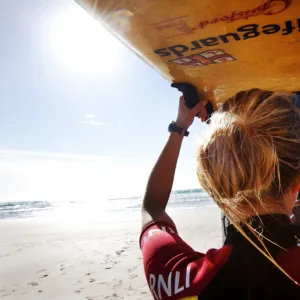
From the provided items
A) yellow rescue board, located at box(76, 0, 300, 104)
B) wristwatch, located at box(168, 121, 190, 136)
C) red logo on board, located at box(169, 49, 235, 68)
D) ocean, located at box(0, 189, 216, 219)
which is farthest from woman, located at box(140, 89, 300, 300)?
ocean, located at box(0, 189, 216, 219)

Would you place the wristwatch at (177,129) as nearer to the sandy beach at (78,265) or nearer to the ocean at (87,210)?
the sandy beach at (78,265)

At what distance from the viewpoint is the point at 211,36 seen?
1.67 metres

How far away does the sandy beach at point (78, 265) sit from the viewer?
4.39 metres

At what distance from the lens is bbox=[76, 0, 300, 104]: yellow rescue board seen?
142 centimetres

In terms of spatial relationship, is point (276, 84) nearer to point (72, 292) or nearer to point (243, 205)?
point (243, 205)

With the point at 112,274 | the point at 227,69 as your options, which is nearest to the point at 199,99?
the point at 227,69

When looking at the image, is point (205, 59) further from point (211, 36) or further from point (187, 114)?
point (187, 114)

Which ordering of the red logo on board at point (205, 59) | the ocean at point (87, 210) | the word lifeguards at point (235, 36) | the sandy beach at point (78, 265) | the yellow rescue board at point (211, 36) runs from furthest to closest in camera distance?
the ocean at point (87, 210)
the sandy beach at point (78, 265)
the red logo on board at point (205, 59)
the word lifeguards at point (235, 36)
the yellow rescue board at point (211, 36)

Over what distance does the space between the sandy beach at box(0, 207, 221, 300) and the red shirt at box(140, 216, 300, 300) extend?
348 cm

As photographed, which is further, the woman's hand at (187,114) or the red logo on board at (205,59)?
the red logo on board at (205,59)

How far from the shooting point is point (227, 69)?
2.08 m

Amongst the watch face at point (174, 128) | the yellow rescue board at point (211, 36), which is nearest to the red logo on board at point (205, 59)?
the yellow rescue board at point (211, 36)

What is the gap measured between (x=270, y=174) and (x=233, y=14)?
0.94 m

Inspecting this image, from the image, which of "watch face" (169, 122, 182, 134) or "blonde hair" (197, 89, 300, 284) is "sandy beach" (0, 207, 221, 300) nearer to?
"watch face" (169, 122, 182, 134)
